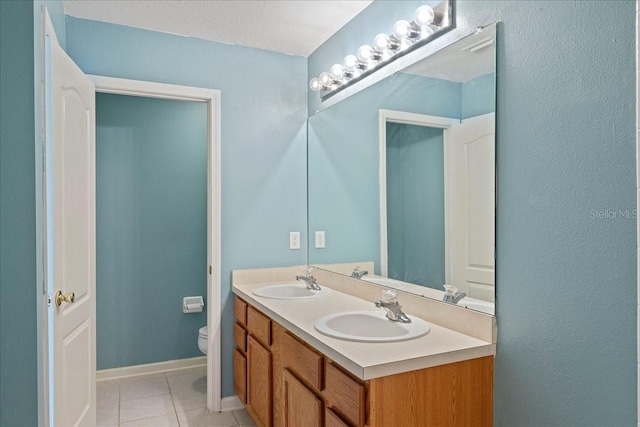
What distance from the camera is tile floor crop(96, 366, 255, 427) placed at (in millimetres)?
2605

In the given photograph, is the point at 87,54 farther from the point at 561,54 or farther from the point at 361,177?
the point at 561,54

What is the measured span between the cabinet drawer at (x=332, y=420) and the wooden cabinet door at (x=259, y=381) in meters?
0.65

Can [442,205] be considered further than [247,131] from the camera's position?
No

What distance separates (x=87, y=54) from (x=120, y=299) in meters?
1.81

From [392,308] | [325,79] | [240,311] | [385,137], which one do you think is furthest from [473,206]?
[240,311]

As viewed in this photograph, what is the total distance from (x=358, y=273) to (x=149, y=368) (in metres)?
2.04

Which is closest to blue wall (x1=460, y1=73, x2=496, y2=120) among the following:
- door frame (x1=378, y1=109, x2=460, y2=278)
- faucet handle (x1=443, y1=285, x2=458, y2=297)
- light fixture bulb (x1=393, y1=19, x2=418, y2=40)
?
door frame (x1=378, y1=109, x2=460, y2=278)

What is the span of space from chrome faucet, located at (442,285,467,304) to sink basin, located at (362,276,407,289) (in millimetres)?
301

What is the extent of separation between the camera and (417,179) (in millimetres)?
2029

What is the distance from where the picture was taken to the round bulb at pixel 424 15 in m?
1.78

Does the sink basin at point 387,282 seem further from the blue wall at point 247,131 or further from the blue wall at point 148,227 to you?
the blue wall at point 148,227

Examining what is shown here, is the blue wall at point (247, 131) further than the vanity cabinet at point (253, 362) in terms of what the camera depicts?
Yes

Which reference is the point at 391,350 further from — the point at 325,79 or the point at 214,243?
the point at 325,79

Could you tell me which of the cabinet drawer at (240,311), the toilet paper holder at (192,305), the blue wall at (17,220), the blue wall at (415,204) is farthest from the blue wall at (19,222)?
the toilet paper holder at (192,305)
